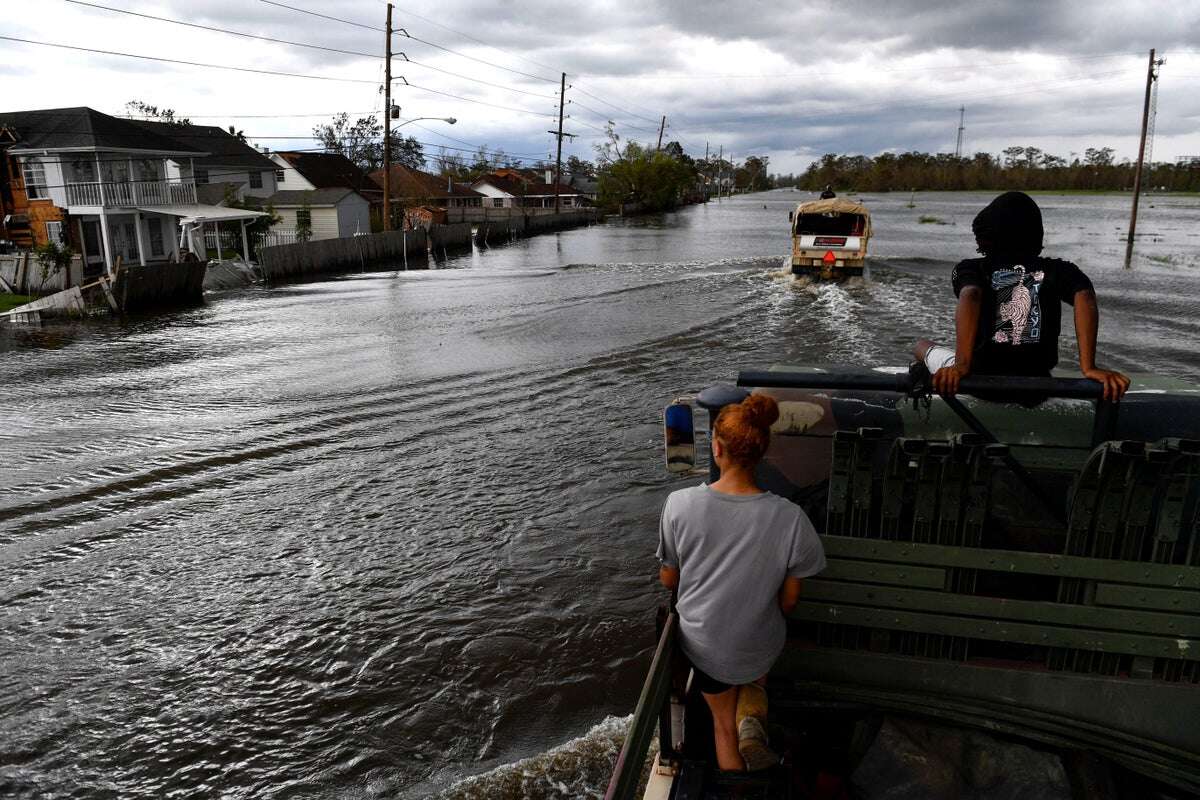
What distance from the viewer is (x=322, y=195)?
50.8 metres

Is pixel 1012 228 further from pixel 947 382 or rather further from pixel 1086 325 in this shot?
pixel 947 382

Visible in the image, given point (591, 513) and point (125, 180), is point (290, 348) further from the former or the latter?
point (125, 180)

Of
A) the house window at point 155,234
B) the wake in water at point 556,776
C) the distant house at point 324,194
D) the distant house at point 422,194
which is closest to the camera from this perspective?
the wake in water at point 556,776

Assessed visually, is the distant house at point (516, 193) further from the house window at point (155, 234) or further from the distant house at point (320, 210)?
the house window at point (155, 234)

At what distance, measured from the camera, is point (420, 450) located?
32.6ft

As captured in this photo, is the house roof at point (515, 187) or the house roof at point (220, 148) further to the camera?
the house roof at point (515, 187)

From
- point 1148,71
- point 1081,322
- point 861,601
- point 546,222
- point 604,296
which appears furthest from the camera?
point 546,222

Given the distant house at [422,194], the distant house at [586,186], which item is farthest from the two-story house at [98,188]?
the distant house at [586,186]

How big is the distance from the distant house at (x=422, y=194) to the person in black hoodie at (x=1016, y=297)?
198 feet

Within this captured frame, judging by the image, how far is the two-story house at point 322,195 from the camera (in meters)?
50.0

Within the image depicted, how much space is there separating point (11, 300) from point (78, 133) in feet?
42.1

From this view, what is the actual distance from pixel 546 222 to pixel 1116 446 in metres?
70.3

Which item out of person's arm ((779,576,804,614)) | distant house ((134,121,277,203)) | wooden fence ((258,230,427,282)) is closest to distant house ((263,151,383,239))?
distant house ((134,121,277,203))

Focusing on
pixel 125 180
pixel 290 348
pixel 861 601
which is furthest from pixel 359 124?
pixel 861 601
